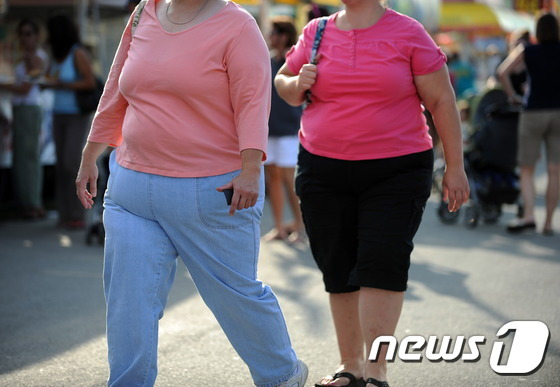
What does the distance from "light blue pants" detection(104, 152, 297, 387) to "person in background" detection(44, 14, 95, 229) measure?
600 cm

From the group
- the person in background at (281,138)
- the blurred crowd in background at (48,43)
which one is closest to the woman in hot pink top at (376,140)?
the blurred crowd in background at (48,43)

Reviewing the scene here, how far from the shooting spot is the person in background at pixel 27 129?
33.8 ft

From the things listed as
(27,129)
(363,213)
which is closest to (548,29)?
(27,129)

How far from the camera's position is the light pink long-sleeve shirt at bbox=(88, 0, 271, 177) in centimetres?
354

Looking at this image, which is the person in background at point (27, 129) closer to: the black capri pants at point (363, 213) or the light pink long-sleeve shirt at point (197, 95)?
the black capri pants at point (363, 213)

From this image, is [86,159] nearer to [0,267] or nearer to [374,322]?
[374,322]

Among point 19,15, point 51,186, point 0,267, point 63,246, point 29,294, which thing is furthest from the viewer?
point 19,15

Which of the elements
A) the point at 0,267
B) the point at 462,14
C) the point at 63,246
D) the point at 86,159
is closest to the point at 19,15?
the point at 63,246

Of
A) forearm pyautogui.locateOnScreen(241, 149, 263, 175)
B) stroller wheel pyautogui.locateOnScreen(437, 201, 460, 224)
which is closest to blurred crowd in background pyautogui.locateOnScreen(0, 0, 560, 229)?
stroller wheel pyautogui.locateOnScreen(437, 201, 460, 224)

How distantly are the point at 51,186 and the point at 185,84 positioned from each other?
882 cm

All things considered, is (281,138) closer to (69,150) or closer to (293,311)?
(69,150)

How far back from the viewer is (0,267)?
7859 millimetres

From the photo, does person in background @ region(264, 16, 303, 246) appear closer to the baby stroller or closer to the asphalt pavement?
the asphalt pavement

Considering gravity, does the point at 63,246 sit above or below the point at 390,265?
below
